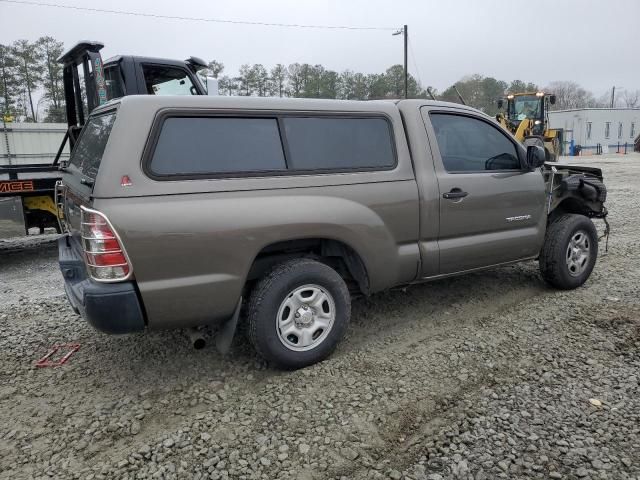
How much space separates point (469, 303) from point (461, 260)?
0.74 metres

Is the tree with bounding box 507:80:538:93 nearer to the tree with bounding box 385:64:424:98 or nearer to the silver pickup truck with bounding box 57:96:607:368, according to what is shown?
the tree with bounding box 385:64:424:98

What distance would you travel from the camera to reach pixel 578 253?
5164mm

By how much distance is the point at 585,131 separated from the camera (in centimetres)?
4412

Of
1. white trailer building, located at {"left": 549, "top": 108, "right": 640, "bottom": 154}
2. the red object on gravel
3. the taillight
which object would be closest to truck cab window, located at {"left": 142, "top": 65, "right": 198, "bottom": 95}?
the red object on gravel

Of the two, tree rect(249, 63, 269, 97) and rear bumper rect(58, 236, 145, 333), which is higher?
tree rect(249, 63, 269, 97)

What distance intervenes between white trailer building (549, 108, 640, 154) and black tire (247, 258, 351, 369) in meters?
45.6

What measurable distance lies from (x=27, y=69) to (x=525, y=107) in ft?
74.1

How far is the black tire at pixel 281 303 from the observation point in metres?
3.33

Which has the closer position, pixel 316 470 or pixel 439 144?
pixel 316 470

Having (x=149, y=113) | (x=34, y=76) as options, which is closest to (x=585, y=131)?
(x=34, y=76)

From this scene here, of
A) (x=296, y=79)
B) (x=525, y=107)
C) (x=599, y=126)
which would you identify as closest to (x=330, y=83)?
(x=296, y=79)

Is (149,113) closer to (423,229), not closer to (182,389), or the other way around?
(182,389)

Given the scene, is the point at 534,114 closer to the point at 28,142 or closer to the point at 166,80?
the point at 166,80

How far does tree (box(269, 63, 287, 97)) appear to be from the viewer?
38.6m
